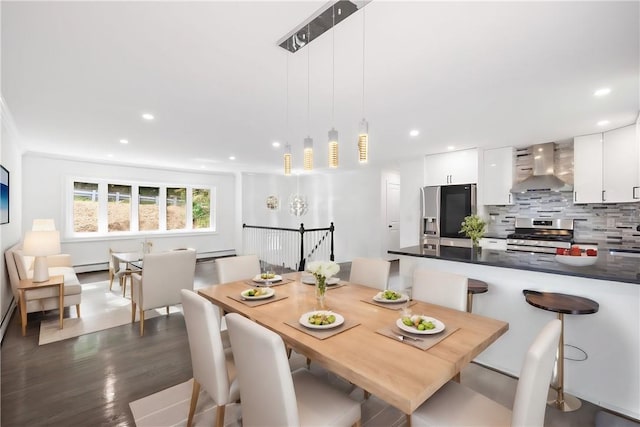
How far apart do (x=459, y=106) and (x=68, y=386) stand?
425cm

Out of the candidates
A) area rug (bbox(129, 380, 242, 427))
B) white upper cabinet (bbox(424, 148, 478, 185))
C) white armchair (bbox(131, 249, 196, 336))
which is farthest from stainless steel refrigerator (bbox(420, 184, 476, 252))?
area rug (bbox(129, 380, 242, 427))

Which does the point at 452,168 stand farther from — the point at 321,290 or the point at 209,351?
the point at 209,351

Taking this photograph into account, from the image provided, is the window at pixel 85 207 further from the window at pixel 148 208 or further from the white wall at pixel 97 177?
the window at pixel 148 208

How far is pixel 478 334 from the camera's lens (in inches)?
60.4

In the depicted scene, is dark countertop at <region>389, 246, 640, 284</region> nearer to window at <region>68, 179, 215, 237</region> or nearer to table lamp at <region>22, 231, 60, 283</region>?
table lamp at <region>22, 231, 60, 283</region>

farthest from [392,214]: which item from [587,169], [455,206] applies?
[587,169]

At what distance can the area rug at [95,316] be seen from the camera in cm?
331

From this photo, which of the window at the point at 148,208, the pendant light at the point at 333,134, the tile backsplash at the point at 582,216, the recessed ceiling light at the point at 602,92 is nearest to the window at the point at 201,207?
the window at the point at 148,208

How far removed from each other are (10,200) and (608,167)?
25.9 ft

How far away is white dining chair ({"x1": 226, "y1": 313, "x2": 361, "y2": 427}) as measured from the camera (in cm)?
121

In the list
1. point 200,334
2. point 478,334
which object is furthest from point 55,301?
point 478,334

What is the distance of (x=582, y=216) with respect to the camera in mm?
4488

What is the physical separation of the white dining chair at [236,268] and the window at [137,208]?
498 centimetres

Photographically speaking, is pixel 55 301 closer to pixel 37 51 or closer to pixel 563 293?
pixel 37 51
